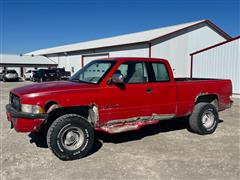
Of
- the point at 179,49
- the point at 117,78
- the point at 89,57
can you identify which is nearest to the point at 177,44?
the point at 179,49

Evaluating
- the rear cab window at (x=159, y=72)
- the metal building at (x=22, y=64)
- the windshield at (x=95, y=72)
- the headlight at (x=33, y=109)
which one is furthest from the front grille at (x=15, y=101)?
the metal building at (x=22, y=64)

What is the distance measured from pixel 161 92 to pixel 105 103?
1477 millimetres

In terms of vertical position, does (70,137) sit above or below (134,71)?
below

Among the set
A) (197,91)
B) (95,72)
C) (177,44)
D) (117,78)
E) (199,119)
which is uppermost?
(177,44)

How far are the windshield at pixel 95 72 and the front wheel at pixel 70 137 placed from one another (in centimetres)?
95

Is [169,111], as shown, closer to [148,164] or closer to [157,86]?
[157,86]

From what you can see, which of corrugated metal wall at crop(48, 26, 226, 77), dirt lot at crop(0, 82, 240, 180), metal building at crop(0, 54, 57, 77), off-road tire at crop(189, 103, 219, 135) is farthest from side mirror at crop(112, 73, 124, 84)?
metal building at crop(0, 54, 57, 77)

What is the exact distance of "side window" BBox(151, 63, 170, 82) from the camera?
5.68 meters

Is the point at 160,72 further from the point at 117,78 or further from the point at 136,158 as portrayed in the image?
the point at 136,158

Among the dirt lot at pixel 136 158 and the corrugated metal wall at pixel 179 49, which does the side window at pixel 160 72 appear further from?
the corrugated metal wall at pixel 179 49

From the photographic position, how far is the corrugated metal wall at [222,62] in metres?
14.6

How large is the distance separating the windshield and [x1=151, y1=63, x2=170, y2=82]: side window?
1110mm

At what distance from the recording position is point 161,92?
5559 millimetres

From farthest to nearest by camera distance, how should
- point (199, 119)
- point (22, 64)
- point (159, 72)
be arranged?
1. point (22, 64)
2. point (199, 119)
3. point (159, 72)
